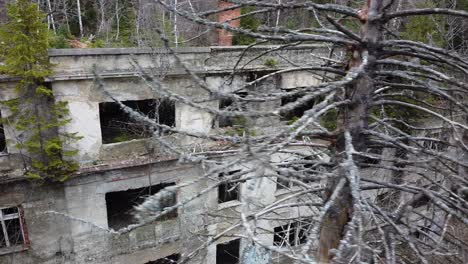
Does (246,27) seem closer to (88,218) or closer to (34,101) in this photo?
(34,101)

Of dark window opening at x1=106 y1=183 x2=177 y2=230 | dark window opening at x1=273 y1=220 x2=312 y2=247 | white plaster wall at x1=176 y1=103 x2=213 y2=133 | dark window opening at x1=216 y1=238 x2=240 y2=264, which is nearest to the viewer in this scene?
dark window opening at x1=273 y1=220 x2=312 y2=247

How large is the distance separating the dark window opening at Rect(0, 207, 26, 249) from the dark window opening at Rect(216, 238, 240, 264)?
23.0ft

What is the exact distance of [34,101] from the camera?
922 cm

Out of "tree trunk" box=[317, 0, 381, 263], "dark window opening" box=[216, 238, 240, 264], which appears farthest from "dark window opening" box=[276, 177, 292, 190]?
"dark window opening" box=[216, 238, 240, 264]

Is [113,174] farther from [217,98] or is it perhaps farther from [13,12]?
[217,98]

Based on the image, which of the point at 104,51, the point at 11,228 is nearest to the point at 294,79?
the point at 104,51

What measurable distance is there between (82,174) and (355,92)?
854cm

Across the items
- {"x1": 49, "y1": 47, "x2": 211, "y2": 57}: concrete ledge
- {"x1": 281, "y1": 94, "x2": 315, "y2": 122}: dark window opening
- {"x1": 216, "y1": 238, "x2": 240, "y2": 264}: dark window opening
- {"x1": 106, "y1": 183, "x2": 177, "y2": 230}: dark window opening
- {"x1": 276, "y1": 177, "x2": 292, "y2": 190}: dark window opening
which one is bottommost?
{"x1": 216, "y1": 238, "x2": 240, "y2": 264}: dark window opening

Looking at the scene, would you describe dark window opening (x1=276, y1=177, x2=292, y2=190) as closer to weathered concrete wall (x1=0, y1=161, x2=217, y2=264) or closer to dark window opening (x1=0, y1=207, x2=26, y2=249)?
weathered concrete wall (x1=0, y1=161, x2=217, y2=264)

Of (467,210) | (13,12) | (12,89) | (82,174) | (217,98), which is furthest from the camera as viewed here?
(82,174)

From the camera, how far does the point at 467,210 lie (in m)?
3.32

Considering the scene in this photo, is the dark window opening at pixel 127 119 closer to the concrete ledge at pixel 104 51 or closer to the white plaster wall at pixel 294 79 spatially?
the concrete ledge at pixel 104 51

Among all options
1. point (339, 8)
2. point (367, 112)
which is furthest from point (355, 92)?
point (339, 8)

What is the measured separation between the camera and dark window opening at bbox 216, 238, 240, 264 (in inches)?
582
